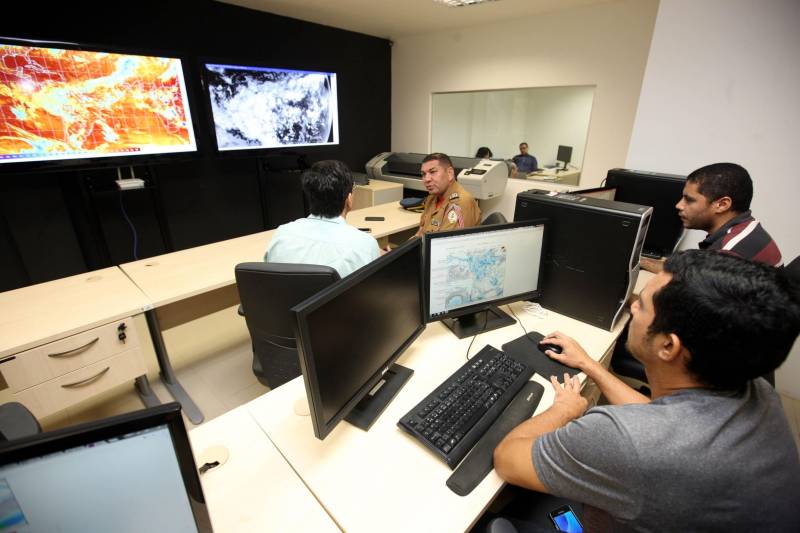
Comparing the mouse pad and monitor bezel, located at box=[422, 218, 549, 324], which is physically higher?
monitor bezel, located at box=[422, 218, 549, 324]

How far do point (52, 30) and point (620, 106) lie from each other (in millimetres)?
4722

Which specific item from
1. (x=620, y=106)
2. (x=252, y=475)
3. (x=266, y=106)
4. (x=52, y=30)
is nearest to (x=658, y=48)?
(x=620, y=106)

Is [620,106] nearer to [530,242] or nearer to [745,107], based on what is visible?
[745,107]

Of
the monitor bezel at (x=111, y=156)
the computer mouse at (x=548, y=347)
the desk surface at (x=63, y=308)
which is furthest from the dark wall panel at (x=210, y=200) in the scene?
the computer mouse at (x=548, y=347)

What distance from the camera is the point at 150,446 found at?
472mm

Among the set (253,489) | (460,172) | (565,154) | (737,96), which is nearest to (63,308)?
(253,489)

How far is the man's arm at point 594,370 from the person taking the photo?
3.53 feet

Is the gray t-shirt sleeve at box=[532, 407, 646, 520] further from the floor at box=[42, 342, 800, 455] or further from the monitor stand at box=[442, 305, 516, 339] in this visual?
the floor at box=[42, 342, 800, 455]

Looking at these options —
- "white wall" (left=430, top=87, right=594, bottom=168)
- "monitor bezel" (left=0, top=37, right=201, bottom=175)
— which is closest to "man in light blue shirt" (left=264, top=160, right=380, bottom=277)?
"monitor bezel" (left=0, top=37, right=201, bottom=175)

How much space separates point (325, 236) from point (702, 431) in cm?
137

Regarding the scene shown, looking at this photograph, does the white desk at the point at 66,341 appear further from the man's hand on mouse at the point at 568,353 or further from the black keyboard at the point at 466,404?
the man's hand on mouse at the point at 568,353

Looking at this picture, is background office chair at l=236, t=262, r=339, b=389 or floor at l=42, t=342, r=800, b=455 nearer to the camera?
background office chair at l=236, t=262, r=339, b=389

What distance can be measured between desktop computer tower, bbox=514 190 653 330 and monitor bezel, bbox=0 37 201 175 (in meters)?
2.86

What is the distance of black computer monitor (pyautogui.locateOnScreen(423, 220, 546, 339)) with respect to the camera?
1.25 meters
